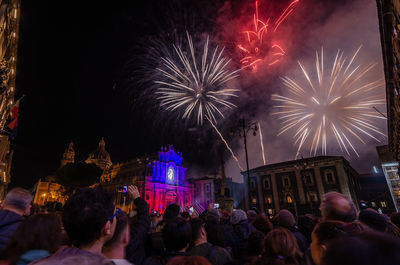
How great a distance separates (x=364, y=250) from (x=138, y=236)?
2880 mm

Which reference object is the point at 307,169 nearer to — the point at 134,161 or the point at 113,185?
the point at 134,161

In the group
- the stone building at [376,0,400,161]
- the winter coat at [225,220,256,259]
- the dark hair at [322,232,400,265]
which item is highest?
the stone building at [376,0,400,161]

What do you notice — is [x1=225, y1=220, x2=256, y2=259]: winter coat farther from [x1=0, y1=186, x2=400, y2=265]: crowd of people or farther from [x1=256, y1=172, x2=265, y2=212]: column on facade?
[x1=256, y1=172, x2=265, y2=212]: column on facade

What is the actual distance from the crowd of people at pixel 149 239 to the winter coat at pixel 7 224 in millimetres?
10

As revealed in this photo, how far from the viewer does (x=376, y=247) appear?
97 cm

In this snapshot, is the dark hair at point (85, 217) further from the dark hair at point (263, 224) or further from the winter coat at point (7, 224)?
the dark hair at point (263, 224)

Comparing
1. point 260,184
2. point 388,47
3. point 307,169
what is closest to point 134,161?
point 260,184

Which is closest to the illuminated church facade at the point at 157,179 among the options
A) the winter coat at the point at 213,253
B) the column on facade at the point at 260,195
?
the column on facade at the point at 260,195

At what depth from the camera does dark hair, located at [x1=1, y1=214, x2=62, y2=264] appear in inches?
81.8

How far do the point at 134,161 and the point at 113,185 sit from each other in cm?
1059

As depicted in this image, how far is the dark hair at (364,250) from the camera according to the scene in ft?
3.08

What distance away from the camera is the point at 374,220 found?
3510mm

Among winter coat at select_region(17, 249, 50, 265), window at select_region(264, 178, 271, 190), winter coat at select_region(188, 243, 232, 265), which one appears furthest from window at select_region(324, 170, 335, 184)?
winter coat at select_region(17, 249, 50, 265)

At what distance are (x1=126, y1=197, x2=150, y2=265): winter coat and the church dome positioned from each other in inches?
2965
